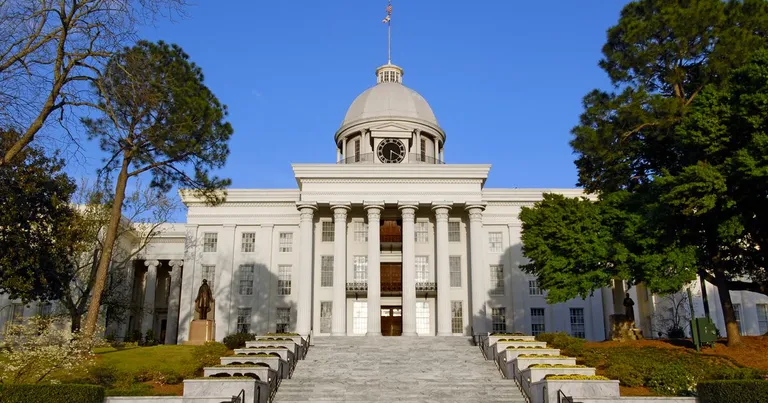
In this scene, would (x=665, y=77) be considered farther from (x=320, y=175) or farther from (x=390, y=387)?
(x=320, y=175)

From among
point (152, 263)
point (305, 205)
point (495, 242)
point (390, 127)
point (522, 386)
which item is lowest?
point (522, 386)

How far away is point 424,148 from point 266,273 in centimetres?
1728

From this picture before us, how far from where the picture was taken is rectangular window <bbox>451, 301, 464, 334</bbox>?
152ft

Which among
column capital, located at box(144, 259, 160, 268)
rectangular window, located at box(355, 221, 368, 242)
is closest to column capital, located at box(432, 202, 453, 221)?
rectangular window, located at box(355, 221, 368, 242)

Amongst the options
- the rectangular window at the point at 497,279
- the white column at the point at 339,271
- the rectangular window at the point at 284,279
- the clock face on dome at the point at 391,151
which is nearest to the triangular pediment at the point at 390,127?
the clock face on dome at the point at 391,151

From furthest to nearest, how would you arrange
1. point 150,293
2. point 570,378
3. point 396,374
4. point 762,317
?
point 150,293 < point 762,317 < point 396,374 < point 570,378

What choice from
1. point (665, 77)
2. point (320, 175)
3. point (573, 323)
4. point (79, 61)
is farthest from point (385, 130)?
point (79, 61)

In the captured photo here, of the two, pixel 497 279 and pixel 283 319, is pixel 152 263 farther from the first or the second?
pixel 497 279

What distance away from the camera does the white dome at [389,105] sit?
→ 5466 centimetres

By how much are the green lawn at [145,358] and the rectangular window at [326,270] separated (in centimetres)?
1627

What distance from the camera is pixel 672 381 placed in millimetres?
21562

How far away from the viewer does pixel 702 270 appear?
2950 cm

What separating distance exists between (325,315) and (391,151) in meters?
14.9

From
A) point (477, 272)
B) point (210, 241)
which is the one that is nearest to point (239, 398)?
point (477, 272)
